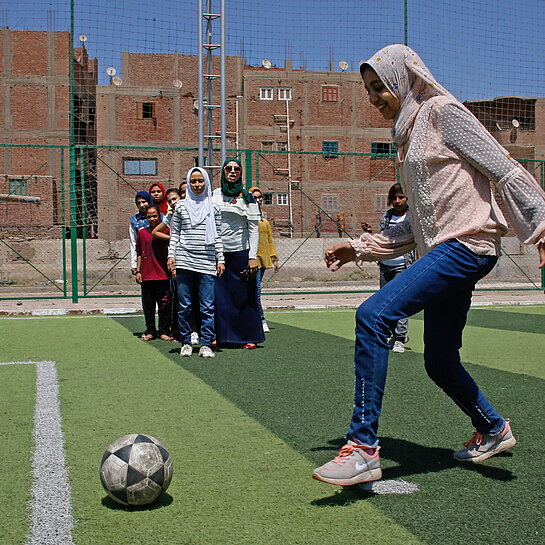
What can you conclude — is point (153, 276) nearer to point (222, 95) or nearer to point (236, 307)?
point (236, 307)

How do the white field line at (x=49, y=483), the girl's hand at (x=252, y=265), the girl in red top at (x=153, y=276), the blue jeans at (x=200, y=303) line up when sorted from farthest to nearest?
the girl in red top at (x=153, y=276) → the girl's hand at (x=252, y=265) → the blue jeans at (x=200, y=303) → the white field line at (x=49, y=483)

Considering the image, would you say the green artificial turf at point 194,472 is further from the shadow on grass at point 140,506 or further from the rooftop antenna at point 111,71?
the rooftop antenna at point 111,71

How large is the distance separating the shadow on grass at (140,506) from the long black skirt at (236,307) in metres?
6.11

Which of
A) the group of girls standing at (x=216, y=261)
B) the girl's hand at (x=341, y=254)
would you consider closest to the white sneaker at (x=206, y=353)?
the group of girls standing at (x=216, y=261)

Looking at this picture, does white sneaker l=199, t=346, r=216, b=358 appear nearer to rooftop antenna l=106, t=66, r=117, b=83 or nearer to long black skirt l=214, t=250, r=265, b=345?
long black skirt l=214, t=250, r=265, b=345

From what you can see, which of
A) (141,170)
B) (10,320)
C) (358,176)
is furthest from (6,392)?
(358,176)

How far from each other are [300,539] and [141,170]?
37.3 m

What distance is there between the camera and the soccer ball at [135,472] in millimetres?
3857

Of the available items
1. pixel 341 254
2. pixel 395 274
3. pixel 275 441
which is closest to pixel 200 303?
pixel 395 274

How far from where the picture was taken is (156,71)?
42.6m

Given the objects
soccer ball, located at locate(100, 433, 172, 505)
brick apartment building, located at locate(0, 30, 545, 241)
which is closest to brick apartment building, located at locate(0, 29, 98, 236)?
brick apartment building, located at locate(0, 30, 545, 241)

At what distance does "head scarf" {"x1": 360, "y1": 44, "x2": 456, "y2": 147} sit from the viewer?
14.0 ft

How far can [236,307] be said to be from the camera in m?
10.3

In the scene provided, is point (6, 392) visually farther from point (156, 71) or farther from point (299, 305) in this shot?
point (156, 71)
